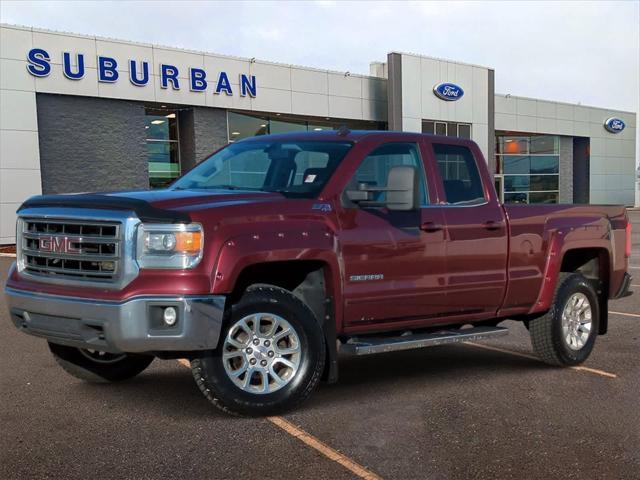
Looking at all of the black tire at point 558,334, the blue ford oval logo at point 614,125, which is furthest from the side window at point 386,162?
the blue ford oval logo at point 614,125

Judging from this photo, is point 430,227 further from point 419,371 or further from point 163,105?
point 163,105

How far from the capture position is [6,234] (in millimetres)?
23047

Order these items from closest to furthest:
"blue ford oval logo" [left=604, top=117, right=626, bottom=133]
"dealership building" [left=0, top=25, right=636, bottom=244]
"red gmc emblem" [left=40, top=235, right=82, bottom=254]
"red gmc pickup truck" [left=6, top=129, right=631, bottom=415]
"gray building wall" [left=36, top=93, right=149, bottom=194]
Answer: "red gmc pickup truck" [left=6, top=129, right=631, bottom=415]
"red gmc emblem" [left=40, top=235, right=82, bottom=254]
"dealership building" [left=0, top=25, right=636, bottom=244]
"gray building wall" [left=36, top=93, right=149, bottom=194]
"blue ford oval logo" [left=604, top=117, right=626, bottom=133]

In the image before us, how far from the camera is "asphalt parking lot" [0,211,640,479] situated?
153 inches

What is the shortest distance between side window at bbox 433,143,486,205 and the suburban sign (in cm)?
1989

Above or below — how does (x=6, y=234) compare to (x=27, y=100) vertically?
below

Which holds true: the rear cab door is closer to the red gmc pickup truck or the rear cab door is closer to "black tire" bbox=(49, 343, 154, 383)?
the red gmc pickup truck

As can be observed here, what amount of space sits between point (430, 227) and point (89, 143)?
68.3ft

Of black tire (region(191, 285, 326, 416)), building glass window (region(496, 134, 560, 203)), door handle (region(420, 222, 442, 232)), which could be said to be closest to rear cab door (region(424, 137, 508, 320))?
door handle (region(420, 222, 442, 232))

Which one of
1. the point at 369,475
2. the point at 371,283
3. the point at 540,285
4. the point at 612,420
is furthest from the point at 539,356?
the point at 369,475

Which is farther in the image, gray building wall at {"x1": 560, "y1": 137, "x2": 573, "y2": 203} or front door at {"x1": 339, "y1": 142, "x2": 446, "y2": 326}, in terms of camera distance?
gray building wall at {"x1": 560, "y1": 137, "x2": 573, "y2": 203}

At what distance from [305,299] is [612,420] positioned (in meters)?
2.29

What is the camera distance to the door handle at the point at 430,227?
18.0 ft

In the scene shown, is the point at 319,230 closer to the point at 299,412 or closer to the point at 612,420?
the point at 299,412
